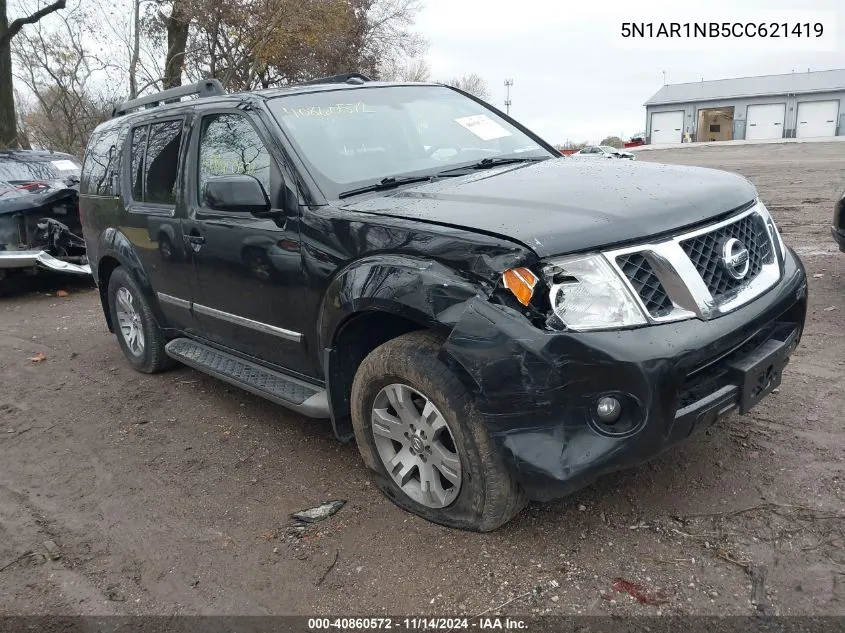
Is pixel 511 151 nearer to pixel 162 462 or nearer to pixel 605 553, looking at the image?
pixel 605 553

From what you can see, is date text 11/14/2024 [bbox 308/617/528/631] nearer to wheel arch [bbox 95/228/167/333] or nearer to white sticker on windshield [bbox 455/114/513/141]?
white sticker on windshield [bbox 455/114/513/141]

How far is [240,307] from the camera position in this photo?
12.4ft

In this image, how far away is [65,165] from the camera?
9.70 metres

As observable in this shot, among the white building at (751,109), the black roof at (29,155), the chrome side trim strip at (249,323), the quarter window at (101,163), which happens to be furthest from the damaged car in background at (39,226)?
the white building at (751,109)

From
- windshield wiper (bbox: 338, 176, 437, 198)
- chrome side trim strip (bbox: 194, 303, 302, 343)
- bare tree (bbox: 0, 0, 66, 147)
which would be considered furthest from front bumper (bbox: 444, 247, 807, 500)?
bare tree (bbox: 0, 0, 66, 147)

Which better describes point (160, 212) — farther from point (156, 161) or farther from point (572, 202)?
point (572, 202)

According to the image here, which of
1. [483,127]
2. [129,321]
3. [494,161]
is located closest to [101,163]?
[129,321]

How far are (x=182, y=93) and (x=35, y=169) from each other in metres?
5.82

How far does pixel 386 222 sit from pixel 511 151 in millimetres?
1440

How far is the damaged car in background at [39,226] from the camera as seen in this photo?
8.16m

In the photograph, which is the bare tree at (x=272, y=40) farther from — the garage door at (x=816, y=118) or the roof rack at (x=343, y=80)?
the garage door at (x=816, y=118)

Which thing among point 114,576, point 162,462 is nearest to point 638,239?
point 114,576

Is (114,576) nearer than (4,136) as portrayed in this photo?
Yes

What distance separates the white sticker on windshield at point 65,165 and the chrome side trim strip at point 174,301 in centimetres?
618
